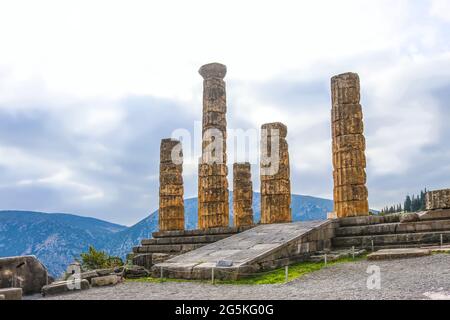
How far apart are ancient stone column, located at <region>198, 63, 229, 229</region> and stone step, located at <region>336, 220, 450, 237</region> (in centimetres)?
772

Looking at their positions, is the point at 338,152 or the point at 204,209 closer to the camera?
the point at 338,152

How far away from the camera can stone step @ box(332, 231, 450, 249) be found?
1401cm

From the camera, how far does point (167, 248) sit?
20.5 metres

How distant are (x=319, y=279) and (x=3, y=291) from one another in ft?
20.2

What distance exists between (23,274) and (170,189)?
482 inches

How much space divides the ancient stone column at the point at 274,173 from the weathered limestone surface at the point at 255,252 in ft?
12.0

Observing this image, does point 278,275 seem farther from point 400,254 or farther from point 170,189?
point 170,189

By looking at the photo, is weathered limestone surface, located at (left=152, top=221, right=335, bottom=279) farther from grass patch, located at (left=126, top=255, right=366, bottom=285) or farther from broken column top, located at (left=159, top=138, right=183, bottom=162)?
broken column top, located at (left=159, top=138, right=183, bottom=162)
